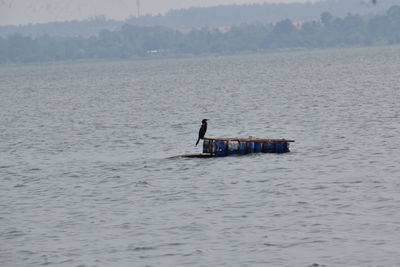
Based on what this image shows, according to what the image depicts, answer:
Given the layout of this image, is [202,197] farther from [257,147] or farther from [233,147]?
[257,147]

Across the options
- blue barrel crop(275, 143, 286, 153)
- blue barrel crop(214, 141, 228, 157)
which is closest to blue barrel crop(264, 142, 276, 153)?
blue barrel crop(275, 143, 286, 153)

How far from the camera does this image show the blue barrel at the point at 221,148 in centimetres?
5094

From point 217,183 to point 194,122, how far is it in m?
37.5

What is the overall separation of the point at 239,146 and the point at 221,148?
1.05m

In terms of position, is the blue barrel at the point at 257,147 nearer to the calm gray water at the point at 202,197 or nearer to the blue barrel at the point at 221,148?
the calm gray water at the point at 202,197

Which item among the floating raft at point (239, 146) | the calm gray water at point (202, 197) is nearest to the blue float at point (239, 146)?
the floating raft at point (239, 146)

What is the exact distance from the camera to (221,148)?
51062 mm

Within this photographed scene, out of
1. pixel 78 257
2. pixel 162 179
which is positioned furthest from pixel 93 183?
pixel 78 257

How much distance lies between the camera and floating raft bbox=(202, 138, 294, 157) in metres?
50.8

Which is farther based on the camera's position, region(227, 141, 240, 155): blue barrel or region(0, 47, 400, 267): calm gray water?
region(227, 141, 240, 155): blue barrel

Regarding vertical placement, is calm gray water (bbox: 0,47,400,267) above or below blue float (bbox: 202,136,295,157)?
below

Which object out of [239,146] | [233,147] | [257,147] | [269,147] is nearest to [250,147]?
[257,147]

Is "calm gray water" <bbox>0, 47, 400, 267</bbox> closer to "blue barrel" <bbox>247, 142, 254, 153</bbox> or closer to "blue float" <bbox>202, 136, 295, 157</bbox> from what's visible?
"blue float" <bbox>202, 136, 295, 157</bbox>

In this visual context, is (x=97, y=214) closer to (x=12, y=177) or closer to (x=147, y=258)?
(x=147, y=258)
